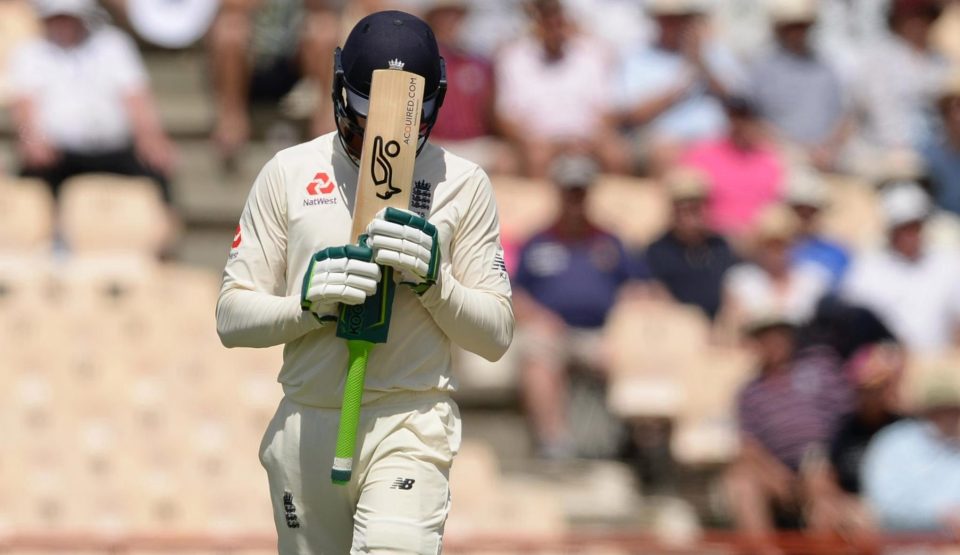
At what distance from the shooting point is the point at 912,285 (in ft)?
35.4

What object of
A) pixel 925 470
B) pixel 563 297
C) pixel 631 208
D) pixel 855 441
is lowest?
pixel 925 470

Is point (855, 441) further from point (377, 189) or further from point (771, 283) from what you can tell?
point (377, 189)

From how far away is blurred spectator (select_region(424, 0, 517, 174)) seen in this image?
460 inches

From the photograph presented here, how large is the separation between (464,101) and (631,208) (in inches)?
50.3

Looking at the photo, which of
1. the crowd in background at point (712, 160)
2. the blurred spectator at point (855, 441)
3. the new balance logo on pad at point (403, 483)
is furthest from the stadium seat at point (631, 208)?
the new balance logo on pad at point (403, 483)

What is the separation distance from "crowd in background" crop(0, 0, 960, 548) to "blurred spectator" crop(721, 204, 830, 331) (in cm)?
2

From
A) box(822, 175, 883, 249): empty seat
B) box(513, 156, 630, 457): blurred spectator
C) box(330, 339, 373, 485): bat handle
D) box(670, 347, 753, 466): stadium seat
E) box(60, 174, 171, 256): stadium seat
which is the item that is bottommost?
box(330, 339, 373, 485): bat handle

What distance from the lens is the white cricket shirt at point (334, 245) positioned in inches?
192

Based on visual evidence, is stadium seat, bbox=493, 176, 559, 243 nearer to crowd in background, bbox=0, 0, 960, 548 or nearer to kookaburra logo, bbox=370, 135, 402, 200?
crowd in background, bbox=0, 0, 960, 548

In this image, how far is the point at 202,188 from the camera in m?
11.6

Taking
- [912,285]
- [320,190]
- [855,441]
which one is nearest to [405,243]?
[320,190]

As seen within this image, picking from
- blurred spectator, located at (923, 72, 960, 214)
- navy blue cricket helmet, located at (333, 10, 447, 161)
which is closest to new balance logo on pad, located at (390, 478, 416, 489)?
navy blue cricket helmet, located at (333, 10, 447, 161)

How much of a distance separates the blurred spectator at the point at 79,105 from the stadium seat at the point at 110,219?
0.30 m

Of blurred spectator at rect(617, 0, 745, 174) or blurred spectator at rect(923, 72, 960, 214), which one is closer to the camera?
blurred spectator at rect(617, 0, 745, 174)
